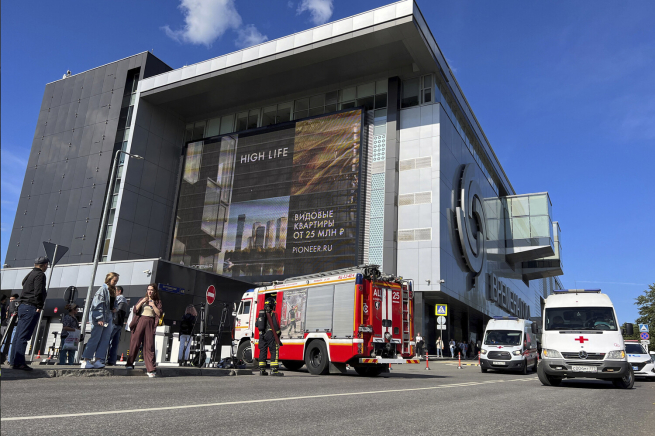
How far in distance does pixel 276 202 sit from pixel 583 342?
31.1 meters

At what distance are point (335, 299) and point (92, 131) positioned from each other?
40.4 m

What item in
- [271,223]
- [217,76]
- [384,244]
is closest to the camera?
[384,244]

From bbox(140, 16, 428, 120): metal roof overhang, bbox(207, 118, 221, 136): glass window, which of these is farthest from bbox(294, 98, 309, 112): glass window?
bbox(207, 118, 221, 136): glass window

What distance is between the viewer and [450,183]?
4156cm

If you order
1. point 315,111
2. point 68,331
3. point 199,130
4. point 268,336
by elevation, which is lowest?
point 68,331

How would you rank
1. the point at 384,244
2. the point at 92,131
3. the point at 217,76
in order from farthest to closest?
the point at 92,131 < the point at 217,76 < the point at 384,244

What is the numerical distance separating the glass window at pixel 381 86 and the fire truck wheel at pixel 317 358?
1218 inches

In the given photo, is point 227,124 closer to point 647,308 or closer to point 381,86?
point 381,86

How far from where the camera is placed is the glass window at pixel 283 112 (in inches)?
1785

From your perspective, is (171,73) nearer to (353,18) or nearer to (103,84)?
(103,84)

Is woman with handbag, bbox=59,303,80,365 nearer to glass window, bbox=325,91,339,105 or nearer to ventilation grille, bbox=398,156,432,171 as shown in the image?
ventilation grille, bbox=398,156,432,171

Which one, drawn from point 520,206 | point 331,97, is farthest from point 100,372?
point 520,206

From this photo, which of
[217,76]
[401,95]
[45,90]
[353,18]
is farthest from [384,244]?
[45,90]

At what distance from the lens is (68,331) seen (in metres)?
12.6
